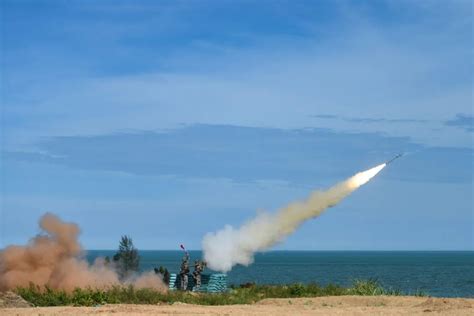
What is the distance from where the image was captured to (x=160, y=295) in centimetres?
3666

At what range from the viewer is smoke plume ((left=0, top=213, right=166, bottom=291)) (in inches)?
1662

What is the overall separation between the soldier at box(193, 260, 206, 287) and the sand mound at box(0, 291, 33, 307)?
943 centimetres

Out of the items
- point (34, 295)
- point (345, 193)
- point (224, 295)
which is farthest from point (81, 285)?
point (345, 193)

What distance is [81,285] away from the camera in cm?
4203

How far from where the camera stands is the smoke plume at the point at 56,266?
1662 inches

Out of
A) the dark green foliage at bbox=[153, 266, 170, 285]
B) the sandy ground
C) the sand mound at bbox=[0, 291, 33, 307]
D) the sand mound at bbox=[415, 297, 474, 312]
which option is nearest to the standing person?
the dark green foliage at bbox=[153, 266, 170, 285]

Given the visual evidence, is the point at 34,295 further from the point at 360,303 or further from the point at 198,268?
the point at 360,303

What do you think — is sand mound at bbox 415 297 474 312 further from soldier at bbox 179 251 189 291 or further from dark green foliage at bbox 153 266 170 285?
dark green foliage at bbox 153 266 170 285

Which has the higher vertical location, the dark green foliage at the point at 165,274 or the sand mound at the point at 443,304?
the dark green foliage at the point at 165,274

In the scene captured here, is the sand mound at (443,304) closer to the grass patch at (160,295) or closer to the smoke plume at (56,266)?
the grass patch at (160,295)

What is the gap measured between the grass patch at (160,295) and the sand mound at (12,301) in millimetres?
665

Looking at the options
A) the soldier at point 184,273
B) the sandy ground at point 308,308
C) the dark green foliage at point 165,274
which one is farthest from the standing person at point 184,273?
the sandy ground at point 308,308

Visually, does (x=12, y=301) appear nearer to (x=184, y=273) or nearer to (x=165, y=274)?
(x=184, y=273)

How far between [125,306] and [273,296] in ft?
26.4
